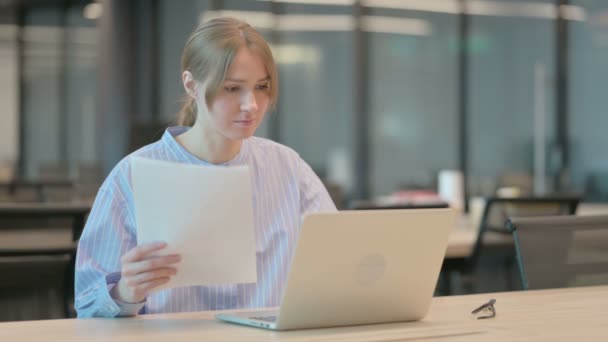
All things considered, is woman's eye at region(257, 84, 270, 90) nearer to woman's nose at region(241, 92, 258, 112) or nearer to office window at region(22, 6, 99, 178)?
woman's nose at region(241, 92, 258, 112)

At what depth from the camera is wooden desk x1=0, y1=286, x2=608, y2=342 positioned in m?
1.61

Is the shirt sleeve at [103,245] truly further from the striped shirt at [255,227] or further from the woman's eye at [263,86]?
the woman's eye at [263,86]

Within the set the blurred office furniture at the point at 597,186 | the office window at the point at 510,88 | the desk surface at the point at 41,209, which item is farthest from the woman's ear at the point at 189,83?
the office window at the point at 510,88

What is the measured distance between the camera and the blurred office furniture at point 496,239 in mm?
4164

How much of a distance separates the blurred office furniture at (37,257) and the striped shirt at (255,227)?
21.8 inches

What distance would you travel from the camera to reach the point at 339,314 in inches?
67.3

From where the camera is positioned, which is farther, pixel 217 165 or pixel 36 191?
pixel 36 191

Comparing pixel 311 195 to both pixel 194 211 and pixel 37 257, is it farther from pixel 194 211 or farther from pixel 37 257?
pixel 37 257

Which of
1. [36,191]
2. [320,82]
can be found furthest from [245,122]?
[320,82]

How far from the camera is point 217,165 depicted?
212 cm

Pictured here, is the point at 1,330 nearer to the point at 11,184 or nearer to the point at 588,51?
the point at 11,184

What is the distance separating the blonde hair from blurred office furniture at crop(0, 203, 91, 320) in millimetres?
728

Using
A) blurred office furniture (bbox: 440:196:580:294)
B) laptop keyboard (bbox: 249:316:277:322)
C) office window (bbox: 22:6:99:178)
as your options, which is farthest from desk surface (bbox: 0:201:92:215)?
office window (bbox: 22:6:99:178)

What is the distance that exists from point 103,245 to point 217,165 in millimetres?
311
